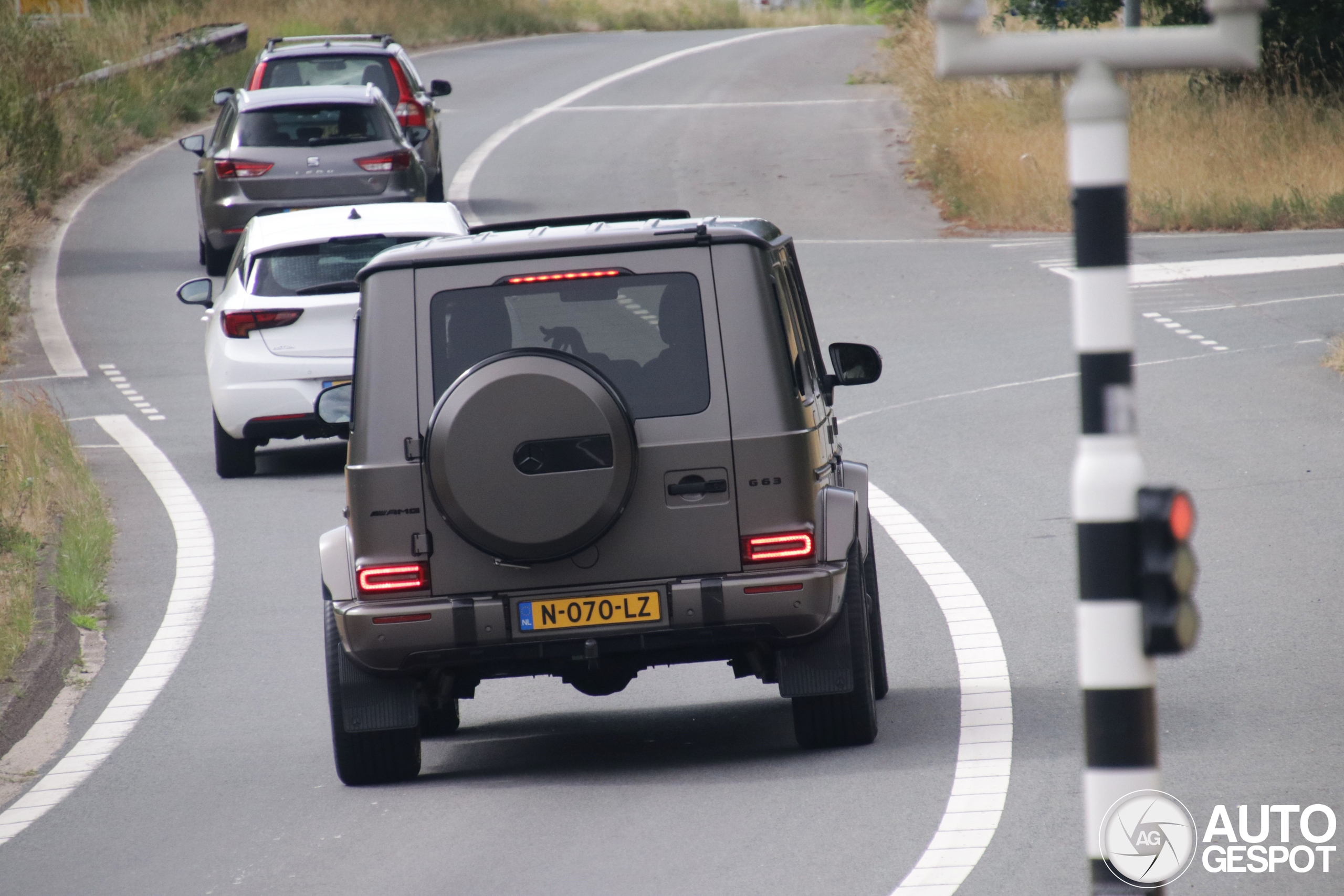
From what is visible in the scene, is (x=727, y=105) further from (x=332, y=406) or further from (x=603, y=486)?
(x=603, y=486)

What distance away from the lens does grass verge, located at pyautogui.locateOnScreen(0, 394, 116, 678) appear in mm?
11789

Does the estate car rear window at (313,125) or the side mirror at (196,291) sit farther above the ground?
the estate car rear window at (313,125)

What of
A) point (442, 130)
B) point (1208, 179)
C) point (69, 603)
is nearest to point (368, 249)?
point (69, 603)

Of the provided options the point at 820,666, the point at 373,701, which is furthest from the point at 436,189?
the point at 820,666

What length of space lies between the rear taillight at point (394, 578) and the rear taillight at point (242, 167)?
1510 cm

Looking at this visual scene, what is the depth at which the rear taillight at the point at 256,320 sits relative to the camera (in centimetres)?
1559

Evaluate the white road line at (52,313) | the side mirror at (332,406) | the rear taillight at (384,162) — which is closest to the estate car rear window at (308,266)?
the white road line at (52,313)

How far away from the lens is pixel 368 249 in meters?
15.4

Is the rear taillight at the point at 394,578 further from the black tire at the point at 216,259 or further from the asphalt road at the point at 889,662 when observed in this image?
the black tire at the point at 216,259

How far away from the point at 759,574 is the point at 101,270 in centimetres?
2006

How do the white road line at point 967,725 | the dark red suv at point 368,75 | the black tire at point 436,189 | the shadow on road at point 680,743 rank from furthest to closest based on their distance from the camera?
the black tire at point 436,189 → the dark red suv at point 368,75 → the shadow on road at point 680,743 → the white road line at point 967,725

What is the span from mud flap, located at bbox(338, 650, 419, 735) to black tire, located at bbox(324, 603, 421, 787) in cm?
3

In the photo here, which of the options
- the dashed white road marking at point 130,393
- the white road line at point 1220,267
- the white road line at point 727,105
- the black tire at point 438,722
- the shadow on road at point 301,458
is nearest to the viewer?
the black tire at point 438,722

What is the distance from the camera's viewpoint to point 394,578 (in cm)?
764
